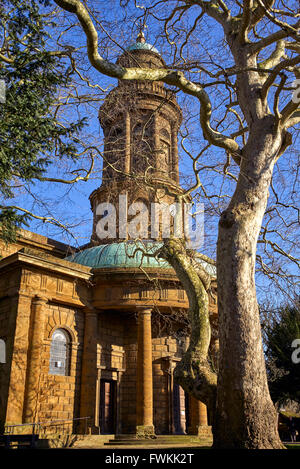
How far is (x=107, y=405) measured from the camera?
19859 millimetres

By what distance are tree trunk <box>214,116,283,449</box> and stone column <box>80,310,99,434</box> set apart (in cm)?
1244

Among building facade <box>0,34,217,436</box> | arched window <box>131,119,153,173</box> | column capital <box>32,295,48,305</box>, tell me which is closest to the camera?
arched window <box>131,119,153,173</box>

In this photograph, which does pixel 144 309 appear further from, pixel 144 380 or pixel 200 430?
pixel 200 430

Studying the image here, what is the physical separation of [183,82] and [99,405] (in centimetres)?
1542

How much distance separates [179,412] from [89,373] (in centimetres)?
513

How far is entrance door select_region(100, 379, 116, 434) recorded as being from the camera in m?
19.4

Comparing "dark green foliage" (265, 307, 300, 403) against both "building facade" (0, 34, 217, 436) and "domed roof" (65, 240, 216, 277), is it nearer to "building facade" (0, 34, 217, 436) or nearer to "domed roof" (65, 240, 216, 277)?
"building facade" (0, 34, 217, 436)

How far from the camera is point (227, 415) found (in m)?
6.82

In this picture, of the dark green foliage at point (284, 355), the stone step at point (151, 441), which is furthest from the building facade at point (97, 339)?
the dark green foliage at point (284, 355)

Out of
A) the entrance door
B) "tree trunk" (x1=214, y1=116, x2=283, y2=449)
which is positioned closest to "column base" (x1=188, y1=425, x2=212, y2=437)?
the entrance door

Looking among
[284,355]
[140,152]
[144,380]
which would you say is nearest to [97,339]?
[144,380]

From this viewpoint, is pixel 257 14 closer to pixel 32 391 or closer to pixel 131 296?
pixel 131 296

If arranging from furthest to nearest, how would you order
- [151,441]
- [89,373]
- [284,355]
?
[284,355] < [89,373] < [151,441]
